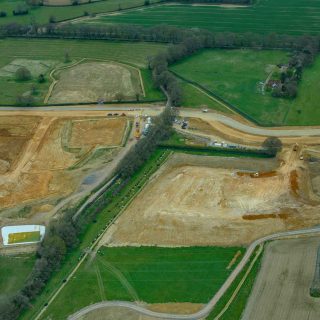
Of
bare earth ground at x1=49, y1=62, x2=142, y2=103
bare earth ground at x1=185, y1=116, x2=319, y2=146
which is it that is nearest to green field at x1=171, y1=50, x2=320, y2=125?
bare earth ground at x1=185, y1=116, x2=319, y2=146

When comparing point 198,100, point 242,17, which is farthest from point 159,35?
point 198,100

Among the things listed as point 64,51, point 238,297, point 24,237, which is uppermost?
point 64,51

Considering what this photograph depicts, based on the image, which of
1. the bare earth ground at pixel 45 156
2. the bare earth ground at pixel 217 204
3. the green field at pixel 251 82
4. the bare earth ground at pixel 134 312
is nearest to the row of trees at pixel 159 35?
the green field at pixel 251 82

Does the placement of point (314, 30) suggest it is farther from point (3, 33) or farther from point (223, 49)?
point (3, 33)

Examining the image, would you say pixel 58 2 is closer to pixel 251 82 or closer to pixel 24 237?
pixel 251 82

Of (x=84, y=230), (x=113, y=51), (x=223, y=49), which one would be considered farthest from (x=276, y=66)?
(x=84, y=230)

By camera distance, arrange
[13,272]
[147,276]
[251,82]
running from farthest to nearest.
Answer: [251,82], [13,272], [147,276]
